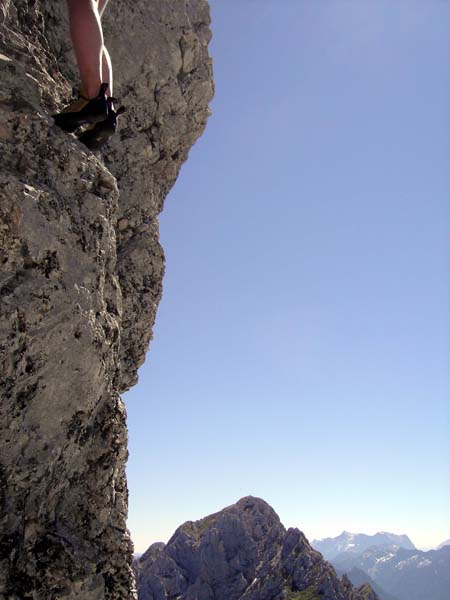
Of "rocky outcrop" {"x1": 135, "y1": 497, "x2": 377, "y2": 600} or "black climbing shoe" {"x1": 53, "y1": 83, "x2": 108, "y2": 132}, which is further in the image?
"rocky outcrop" {"x1": 135, "y1": 497, "x2": 377, "y2": 600}

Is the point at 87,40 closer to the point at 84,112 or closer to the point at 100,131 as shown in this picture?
the point at 84,112

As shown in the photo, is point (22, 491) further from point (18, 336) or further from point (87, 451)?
point (18, 336)

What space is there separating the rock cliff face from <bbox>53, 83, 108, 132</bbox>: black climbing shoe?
0.57 feet

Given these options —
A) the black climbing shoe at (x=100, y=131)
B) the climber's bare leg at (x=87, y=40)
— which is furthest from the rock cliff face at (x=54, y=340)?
the climber's bare leg at (x=87, y=40)

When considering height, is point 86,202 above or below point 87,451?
above

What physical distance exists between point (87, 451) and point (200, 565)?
384ft

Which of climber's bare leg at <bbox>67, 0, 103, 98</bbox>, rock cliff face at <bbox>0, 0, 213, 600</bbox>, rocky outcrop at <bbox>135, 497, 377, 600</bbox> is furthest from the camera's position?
rocky outcrop at <bbox>135, 497, 377, 600</bbox>

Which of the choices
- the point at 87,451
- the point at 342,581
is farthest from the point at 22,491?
the point at 342,581

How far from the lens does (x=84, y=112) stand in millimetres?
6844

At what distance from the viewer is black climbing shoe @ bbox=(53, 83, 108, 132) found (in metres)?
6.71

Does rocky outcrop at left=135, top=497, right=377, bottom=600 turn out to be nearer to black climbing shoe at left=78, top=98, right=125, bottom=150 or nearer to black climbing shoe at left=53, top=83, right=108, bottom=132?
black climbing shoe at left=78, top=98, right=125, bottom=150

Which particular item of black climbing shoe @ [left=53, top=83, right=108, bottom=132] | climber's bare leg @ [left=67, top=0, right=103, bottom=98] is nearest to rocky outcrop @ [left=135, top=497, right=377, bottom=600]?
black climbing shoe @ [left=53, top=83, right=108, bottom=132]

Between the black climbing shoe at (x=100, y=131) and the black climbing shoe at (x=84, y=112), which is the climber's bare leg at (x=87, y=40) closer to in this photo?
the black climbing shoe at (x=84, y=112)

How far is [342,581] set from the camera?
331ft
